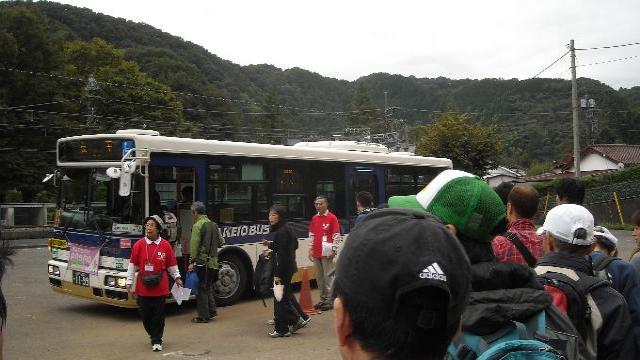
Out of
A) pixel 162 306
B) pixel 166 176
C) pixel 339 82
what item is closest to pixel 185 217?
pixel 166 176

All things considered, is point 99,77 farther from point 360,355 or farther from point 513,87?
point 360,355

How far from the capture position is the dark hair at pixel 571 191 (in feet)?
17.4

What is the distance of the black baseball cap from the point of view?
131cm

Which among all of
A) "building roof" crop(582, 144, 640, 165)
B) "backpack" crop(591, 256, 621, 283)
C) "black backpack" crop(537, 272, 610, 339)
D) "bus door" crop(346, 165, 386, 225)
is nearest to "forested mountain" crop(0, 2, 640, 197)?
"building roof" crop(582, 144, 640, 165)

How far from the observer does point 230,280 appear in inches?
440

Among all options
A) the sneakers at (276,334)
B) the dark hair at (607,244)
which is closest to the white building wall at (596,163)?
the sneakers at (276,334)

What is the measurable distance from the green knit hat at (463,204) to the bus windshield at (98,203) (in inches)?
321

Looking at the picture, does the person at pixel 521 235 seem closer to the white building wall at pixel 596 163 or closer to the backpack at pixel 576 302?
the backpack at pixel 576 302

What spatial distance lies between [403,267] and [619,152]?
214 ft

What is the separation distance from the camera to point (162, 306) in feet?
26.7

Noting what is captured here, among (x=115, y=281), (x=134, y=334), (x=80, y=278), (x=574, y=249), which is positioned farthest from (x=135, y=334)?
(x=574, y=249)

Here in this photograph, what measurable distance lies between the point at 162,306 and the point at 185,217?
306 cm

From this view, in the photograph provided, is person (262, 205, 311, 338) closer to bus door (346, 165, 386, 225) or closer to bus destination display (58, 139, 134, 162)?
bus destination display (58, 139, 134, 162)

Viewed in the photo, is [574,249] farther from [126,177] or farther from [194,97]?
[194,97]
